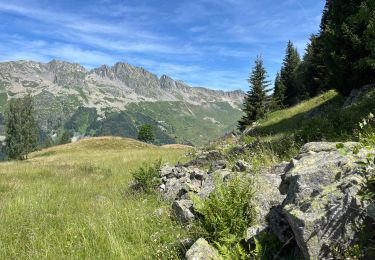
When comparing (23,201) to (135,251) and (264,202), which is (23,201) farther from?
(264,202)

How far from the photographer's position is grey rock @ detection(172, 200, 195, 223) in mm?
6797

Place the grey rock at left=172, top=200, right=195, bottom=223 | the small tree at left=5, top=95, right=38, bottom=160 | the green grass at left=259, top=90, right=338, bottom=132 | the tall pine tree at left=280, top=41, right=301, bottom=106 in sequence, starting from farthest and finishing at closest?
the small tree at left=5, top=95, right=38, bottom=160 < the tall pine tree at left=280, top=41, right=301, bottom=106 < the green grass at left=259, top=90, right=338, bottom=132 < the grey rock at left=172, top=200, right=195, bottom=223

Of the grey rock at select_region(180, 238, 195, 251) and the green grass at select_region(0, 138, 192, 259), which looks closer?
the grey rock at select_region(180, 238, 195, 251)

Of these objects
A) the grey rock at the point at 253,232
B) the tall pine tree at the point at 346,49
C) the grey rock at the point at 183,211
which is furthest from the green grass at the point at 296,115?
the grey rock at the point at 253,232

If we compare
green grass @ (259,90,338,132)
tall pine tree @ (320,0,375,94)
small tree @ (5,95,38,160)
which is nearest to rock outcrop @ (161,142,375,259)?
tall pine tree @ (320,0,375,94)

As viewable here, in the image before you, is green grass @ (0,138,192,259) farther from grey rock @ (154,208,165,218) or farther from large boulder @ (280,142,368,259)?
large boulder @ (280,142,368,259)

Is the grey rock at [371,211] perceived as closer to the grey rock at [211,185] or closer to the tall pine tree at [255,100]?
the grey rock at [211,185]

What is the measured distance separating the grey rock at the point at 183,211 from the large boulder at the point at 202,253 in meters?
1.93

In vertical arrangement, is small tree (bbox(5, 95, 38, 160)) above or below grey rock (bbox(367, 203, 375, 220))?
above

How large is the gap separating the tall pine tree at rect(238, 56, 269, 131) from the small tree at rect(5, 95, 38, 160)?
5507 cm

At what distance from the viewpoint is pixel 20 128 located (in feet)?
297

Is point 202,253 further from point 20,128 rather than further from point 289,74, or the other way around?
point 20,128

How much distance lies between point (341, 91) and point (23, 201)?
2579 centimetres

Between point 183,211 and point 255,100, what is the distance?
195 ft
